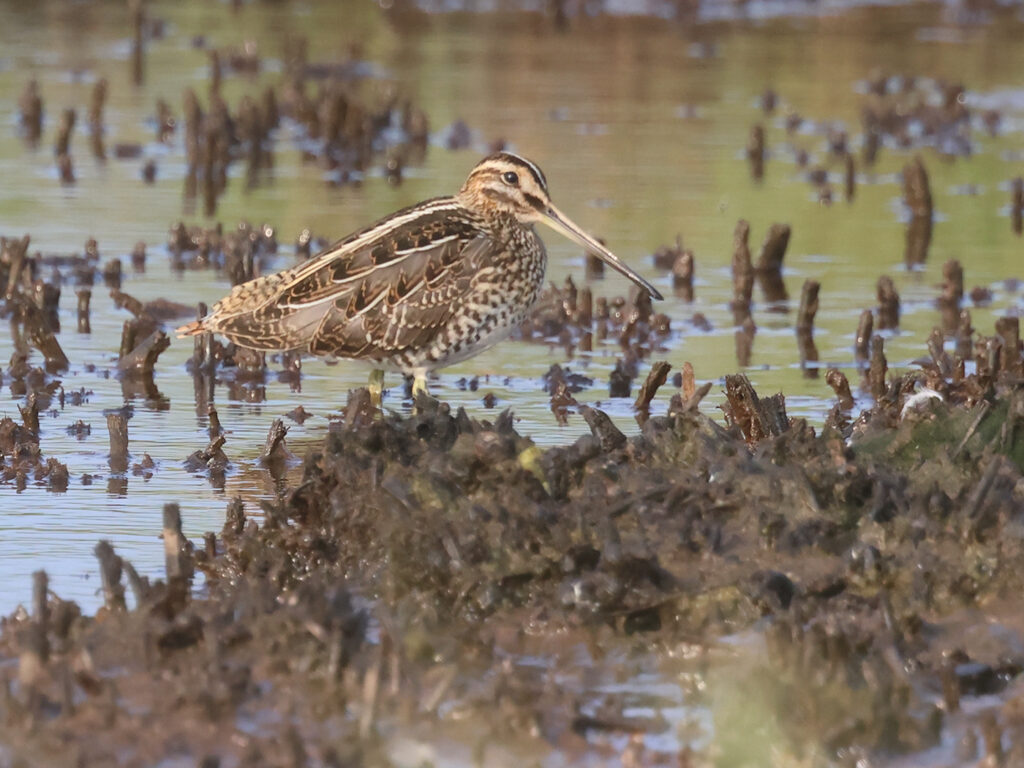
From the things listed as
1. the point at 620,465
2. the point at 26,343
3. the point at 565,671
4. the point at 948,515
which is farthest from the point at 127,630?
the point at 26,343

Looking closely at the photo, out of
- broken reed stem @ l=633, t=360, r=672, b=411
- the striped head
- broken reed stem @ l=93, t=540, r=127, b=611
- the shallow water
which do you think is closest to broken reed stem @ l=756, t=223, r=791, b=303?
the shallow water

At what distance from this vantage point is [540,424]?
8523mm

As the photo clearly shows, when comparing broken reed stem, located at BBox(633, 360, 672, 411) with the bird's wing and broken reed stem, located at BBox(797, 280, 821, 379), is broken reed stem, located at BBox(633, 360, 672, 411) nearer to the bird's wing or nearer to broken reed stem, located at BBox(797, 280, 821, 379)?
the bird's wing

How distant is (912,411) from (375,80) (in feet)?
40.9

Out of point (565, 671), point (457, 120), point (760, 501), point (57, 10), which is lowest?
point (565, 671)

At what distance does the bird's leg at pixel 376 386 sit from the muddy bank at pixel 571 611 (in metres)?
2.01

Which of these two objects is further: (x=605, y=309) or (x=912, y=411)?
(x=605, y=309)

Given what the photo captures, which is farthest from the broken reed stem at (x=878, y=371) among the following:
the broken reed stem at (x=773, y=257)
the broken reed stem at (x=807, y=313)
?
the broken reed stem at (x=773, y=257)

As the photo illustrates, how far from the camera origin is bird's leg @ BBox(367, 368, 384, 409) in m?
8.59

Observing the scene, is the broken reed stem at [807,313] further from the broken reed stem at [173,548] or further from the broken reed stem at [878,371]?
the broken reed stem at [173,548]

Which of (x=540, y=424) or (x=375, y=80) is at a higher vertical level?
(x=375, y=80)

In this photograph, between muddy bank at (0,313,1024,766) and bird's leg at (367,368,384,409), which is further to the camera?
bird's leg at (367,368,384,409)

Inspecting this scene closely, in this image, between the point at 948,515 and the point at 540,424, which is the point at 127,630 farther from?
the point at 540,424

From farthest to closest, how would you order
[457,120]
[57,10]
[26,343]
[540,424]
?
[57,10], [457,120], [26,343], [540,424]
